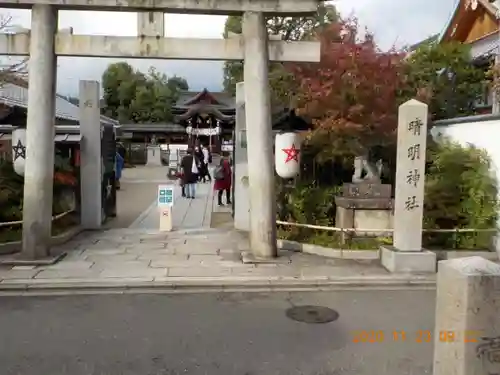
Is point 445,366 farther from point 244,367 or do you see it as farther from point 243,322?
point 243,322

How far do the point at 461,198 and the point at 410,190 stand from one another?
2266 millimetres

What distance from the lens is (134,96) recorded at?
56781 millimetres

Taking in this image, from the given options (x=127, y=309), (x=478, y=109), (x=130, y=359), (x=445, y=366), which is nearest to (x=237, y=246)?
(x=127, y=309)

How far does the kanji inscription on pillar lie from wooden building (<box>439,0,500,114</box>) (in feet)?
32.3

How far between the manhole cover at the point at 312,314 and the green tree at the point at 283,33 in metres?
7.06

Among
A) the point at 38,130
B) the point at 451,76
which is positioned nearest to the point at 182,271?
the point at 38,130

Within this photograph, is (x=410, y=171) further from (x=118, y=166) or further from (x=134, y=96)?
(x=134, y=96)

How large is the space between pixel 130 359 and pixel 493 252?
7633 mm

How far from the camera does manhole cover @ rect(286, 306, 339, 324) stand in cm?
669

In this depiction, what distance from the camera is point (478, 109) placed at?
63.2ft

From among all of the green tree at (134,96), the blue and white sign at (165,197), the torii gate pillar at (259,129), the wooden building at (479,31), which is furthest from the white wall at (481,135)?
the green tree at (134,96)

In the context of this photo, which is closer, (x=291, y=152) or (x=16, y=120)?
(x=291, y=152)

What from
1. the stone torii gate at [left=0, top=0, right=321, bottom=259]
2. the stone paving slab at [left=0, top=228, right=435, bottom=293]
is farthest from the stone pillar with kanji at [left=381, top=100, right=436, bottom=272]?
the stone torii gate at [left=0, top=0, right=321, bottom=259]

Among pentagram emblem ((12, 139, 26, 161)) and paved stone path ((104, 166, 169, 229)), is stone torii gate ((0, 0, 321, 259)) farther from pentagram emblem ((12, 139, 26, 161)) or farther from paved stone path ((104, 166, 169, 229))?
paved stone path ((104, 166, 169, 229))
